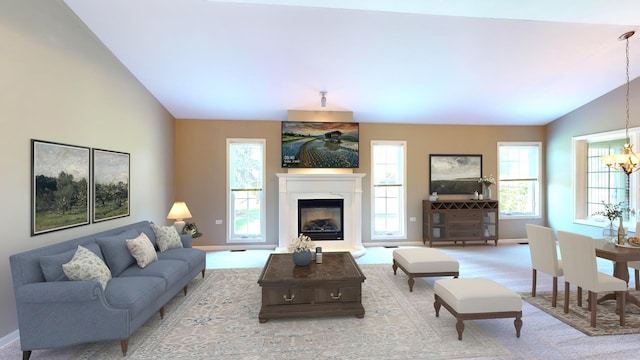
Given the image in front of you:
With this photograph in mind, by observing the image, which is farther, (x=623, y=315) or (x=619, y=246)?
(x=619, y=246)

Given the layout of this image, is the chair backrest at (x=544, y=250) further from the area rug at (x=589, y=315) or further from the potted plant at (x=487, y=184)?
the potted plant at (x=487, y=184)

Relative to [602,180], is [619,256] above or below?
below

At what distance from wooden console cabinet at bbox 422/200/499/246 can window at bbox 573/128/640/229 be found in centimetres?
175

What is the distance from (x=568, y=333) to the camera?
2836 mm

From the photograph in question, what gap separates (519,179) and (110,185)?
27.1ft

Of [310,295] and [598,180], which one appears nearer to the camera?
[310,295]

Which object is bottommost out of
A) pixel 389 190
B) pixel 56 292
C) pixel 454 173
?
pixel 56 292

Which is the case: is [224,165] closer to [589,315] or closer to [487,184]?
[487,184]

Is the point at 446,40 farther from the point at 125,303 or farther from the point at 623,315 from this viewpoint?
the point at 125,303

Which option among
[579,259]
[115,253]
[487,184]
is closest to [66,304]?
[115,253]

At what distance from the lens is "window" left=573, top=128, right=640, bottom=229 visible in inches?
210

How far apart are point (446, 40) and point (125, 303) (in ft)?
15.8

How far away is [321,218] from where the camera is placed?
606 cm

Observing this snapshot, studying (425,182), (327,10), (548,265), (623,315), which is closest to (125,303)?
(327,10)
